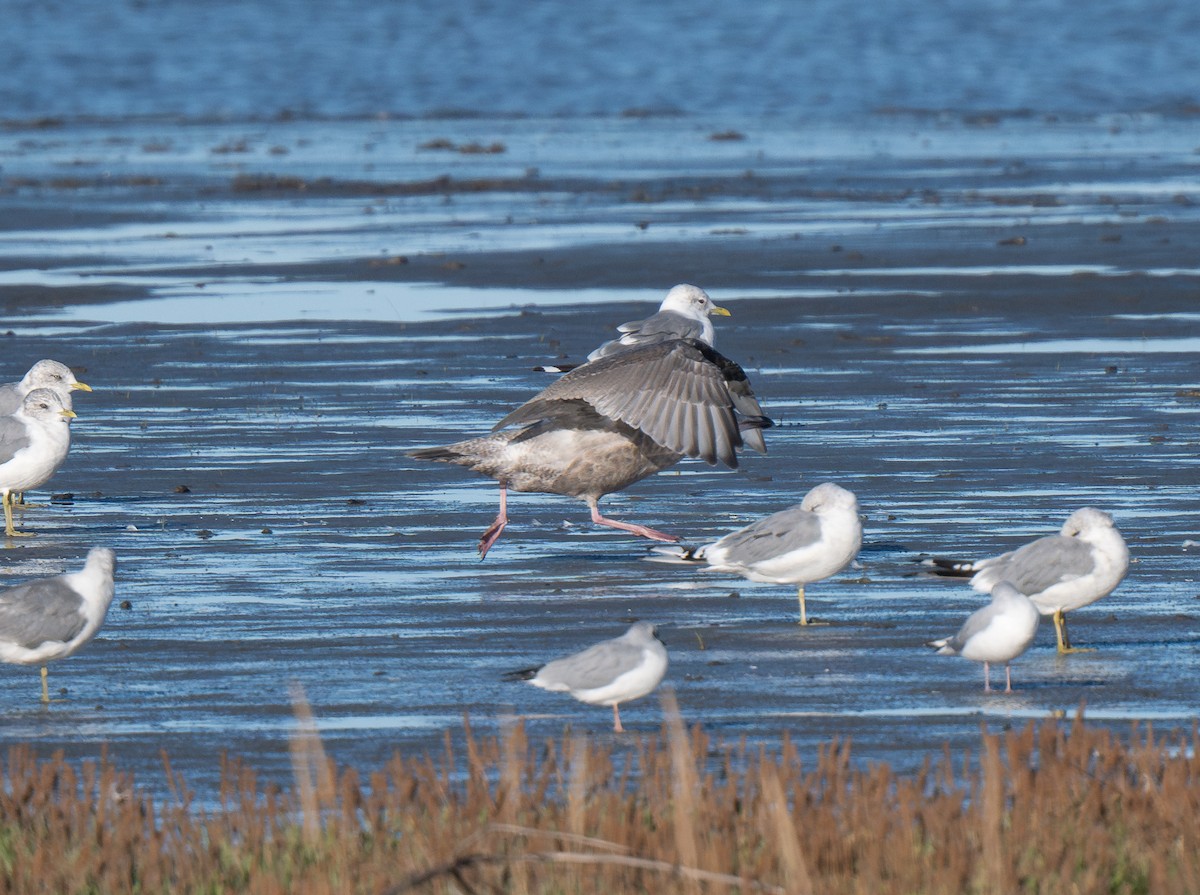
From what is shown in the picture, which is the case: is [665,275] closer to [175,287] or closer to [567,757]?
[175,287]

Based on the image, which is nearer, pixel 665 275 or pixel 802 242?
pixel 665 275

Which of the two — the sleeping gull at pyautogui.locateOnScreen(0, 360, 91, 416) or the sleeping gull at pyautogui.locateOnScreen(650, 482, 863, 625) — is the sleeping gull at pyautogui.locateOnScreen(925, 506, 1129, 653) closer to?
the sleeping gull at pyautogui.locateOnScreen(650, 482, 863, 625)

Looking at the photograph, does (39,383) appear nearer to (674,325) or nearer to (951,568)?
(674,325)

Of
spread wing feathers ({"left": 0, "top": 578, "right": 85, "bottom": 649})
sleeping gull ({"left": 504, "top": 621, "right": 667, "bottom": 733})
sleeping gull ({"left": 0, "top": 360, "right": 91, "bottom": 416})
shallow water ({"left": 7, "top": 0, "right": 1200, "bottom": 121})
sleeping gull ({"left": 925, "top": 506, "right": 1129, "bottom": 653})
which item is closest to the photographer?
sleeping gull ({"left": 504, "top": 621, "right": 667, "bottom": 733})

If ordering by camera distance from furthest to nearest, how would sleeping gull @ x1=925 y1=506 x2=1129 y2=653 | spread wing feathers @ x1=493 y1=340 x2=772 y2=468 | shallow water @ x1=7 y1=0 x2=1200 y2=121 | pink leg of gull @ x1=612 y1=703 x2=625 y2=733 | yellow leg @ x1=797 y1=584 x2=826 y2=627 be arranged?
1. shallow water @ x1=7 y1=0 x2=1200 y2=121
2. spread wing feathers @ x1=493 y1=340 x2=772 y2=468
3. yellow leg @ x1=797 y1=584 x2=826 y2=627
4. sleeping gull @ x1=925 y1=506 x2=1129 y2=653
5. pink leg of gull @ x1=612 y1=703 x2=625 y2=733

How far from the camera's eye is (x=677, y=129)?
51.3 meters

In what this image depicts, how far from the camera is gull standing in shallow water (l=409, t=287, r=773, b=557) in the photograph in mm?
13086

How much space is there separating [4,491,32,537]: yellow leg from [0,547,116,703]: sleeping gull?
4.19 meters

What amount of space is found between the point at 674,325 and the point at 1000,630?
5.30 meters

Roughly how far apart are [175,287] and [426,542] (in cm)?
1368

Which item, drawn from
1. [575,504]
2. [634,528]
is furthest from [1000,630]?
[575,504]

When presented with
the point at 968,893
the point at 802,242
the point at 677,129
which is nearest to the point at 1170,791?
the point at 968,893

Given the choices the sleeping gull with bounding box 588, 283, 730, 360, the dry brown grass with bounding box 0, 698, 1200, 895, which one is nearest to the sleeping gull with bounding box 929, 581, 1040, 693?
the dry brown grass with bounding box 0, 698, 1200, 895

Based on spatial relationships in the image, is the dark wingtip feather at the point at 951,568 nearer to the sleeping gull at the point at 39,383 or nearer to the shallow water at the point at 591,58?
the sleeping gull at the point at 39,383
